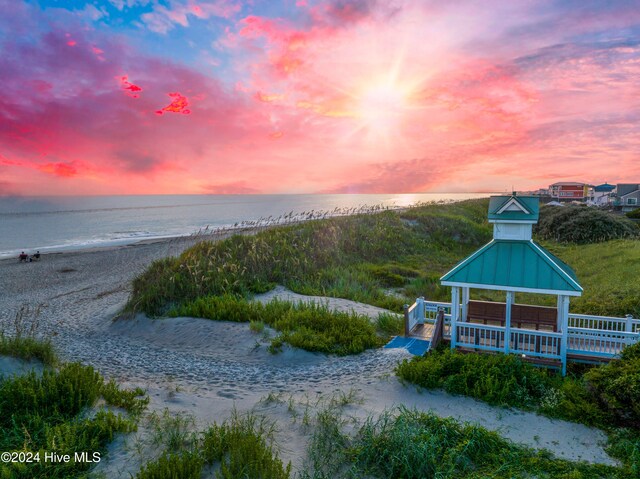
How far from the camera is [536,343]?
410 inches

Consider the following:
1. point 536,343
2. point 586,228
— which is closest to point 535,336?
point 536,343

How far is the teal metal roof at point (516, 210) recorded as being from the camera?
10680 millimetres

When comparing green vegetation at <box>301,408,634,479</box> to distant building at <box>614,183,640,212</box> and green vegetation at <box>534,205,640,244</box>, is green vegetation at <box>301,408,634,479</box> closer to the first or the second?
green vegetation at <box>534,205,640,244</box>

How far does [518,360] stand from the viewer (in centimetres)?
979

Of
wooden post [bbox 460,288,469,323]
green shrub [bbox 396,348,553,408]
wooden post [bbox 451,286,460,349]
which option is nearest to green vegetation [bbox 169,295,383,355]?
wooden post [bbox 451,286,460,349]

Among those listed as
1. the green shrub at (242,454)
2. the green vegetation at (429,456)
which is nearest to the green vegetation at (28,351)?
the green shrub at (242,454)

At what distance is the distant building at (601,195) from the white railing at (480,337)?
10057cm

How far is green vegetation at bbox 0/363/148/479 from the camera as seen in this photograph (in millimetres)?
Result: 5732

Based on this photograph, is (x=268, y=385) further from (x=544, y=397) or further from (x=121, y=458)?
(x=544, y=397)

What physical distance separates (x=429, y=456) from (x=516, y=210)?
739 cm

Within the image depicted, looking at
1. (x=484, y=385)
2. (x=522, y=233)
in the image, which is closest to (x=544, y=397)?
(x=484, y=385)

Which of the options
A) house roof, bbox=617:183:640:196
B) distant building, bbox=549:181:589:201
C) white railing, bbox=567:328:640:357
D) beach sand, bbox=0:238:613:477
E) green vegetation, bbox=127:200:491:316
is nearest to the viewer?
beach sand, bbox=0:238:613:477

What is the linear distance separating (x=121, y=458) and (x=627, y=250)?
2916cm

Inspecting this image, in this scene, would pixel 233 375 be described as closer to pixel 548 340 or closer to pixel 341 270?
pixel 548 340
